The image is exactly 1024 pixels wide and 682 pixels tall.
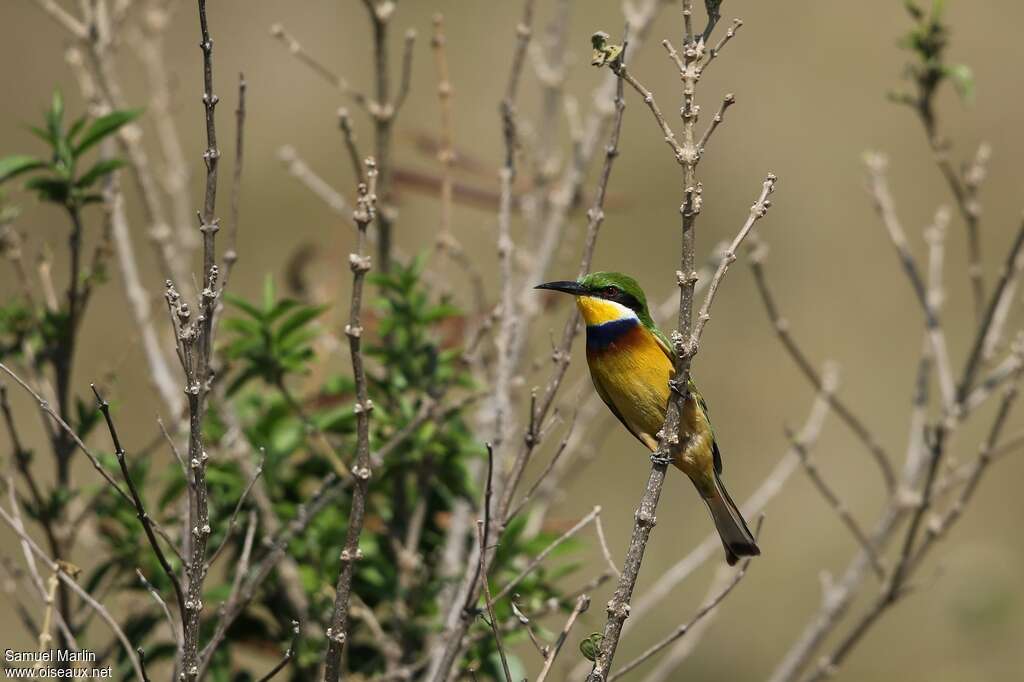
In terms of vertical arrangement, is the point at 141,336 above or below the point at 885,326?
below

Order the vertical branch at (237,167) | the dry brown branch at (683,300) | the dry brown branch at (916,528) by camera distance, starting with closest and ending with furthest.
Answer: the dry brown branch at (683,300) → the vertical branch at (237,167) → the dry brown branch at (916,528)

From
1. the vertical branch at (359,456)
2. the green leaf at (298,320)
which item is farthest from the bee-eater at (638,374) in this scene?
the vertical branch at (359,456)

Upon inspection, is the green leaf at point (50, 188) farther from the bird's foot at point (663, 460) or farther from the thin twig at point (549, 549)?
the bird's foot at point (663, 460)

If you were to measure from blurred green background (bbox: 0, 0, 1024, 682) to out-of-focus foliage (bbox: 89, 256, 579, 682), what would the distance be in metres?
1.96

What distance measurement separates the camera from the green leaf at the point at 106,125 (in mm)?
2004

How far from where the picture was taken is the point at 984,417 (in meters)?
5.24

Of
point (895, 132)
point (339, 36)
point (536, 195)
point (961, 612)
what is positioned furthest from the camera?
point (895, 132)

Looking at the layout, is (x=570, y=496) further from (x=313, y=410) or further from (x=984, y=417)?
(x=313, y=410)

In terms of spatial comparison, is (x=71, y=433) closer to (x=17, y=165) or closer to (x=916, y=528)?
(x=17, y=165)

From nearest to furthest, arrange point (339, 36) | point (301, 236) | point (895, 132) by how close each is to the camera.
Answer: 1. point (301, 236)
2. point (339, 36)
3. point (895, 132)

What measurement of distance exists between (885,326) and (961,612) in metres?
Result: 1.94

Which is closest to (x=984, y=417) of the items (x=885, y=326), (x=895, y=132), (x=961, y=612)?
(x=885, y=326)

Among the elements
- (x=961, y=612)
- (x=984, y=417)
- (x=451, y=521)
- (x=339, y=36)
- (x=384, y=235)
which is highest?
(x=339, y=36)

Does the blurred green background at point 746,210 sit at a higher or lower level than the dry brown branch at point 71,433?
higher
